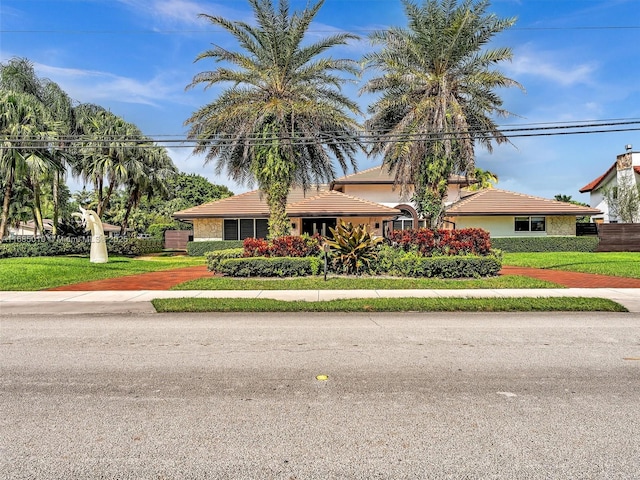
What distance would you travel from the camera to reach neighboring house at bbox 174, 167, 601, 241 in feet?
86.7

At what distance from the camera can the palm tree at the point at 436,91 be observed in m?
16.9

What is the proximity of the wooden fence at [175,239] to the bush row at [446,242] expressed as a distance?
2551cm

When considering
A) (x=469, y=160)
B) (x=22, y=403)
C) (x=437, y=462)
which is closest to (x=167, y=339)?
(x=22, y=403)

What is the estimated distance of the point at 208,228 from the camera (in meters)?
28.2

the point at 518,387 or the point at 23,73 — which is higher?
the point at 23,73

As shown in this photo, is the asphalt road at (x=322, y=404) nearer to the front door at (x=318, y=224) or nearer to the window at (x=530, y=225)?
the front door at (x=318, y=224)

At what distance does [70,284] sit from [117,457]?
13.1 meters

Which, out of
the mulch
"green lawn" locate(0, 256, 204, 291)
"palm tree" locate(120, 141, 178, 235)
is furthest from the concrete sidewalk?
"palm tree" locate(120, 141, 178, 235)

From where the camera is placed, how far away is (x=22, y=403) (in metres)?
4.29

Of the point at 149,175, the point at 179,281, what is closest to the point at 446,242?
the point at 179,281

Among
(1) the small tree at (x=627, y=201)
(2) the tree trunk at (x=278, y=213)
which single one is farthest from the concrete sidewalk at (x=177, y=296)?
(1) the small tree at (x=627, y=201)

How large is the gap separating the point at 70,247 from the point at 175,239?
12.4m

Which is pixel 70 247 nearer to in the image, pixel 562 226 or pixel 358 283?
pixel 358 283

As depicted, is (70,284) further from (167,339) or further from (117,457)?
(117,457)
